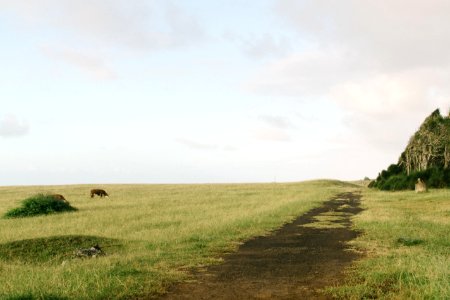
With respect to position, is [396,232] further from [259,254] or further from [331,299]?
[331,299]

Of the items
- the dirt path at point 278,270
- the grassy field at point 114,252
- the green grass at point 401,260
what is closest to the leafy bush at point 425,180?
the green grass at point 401,260

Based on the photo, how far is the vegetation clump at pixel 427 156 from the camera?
52344 millimetres

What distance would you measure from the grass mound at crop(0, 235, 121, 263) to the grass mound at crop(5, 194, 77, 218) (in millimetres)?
15066

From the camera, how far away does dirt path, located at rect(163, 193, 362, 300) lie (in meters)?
9.45

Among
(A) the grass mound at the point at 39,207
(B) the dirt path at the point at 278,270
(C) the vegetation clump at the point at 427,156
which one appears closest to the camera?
(B) the dirt path at the point at 278,270

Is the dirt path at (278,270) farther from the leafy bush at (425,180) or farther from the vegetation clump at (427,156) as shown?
the vegetation clump at (427,156)

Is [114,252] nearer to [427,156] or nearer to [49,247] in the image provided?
[49,247]

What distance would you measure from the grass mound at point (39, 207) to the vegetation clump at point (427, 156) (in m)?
38.6

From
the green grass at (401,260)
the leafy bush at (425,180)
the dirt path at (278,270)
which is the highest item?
the leafy bush at (425,180)

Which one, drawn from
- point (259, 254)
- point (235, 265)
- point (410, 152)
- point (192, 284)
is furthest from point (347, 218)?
point (410, 152)

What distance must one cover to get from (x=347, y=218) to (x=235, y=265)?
14.3 meters

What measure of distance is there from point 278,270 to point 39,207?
24800 mm

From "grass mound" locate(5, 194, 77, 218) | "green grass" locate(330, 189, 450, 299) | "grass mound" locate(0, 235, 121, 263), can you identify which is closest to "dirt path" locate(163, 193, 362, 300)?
Result: "green grass" locate(330, 189, 450, 299)

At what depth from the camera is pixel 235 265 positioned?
1253 cm
